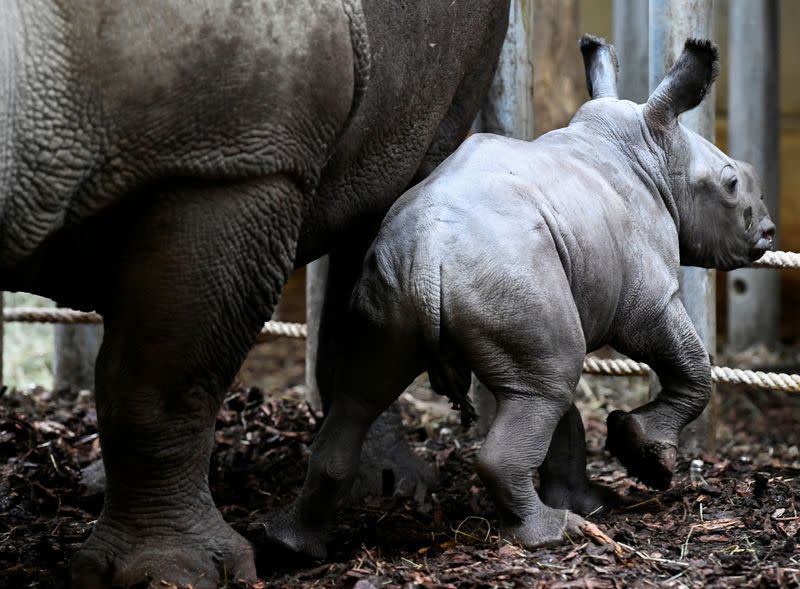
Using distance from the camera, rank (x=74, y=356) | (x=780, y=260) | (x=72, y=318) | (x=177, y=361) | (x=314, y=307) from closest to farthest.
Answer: (x=177, y=361), (x=780, y=260), (x=314, y=307), (x=72, y=318), (x=74, y=356)

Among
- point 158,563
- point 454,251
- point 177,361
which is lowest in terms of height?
point 158,563

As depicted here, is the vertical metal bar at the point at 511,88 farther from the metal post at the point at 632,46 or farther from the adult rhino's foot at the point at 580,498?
the metal post at the point at 632,46

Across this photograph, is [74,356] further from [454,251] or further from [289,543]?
[454,251]

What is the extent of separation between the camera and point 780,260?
17.0 ft

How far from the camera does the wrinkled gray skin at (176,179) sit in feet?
9.94

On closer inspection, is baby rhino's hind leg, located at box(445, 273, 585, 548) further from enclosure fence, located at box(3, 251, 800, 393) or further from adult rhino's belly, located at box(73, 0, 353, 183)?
enclosure fence, located at box(3, 251, 800, 393)

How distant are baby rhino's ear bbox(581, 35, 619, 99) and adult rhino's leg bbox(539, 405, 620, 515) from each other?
114 centimetres

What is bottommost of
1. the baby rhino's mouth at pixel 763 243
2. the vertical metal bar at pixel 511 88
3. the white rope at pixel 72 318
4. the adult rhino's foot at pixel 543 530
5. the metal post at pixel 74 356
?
the metal post at pixel 74 356

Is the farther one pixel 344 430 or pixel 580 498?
pixel 580 498

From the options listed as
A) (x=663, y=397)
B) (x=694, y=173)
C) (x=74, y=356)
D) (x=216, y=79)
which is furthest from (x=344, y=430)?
(x=74, y=356)

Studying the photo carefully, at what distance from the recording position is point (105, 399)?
3525mm

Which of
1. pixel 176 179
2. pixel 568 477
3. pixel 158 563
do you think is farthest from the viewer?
pixel 568 477

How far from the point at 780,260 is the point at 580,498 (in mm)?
1494

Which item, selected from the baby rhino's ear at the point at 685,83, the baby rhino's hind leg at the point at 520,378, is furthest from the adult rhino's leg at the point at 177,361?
the baby rhino's ear at the point at 685,83
